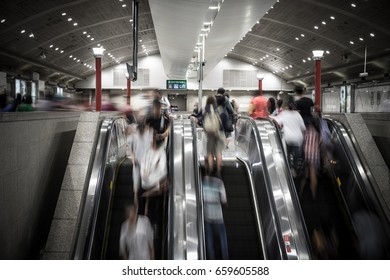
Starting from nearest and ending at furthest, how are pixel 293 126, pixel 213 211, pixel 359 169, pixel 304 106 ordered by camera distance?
pixel 359 169 < pixel 213 211 < pixel 293 126 < pixel 304 106

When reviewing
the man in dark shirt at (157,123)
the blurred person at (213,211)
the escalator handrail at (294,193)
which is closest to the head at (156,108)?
the man in dark shirt at (157,123)

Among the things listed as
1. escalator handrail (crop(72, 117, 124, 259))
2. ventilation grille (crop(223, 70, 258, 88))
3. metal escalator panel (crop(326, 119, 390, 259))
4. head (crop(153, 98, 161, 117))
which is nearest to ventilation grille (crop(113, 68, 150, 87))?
ventilation grille (crop(223, 70, 258, 88))

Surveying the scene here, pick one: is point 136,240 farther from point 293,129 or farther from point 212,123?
point 293,129

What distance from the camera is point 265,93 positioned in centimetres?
4069

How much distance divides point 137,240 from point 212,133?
2.63 metres

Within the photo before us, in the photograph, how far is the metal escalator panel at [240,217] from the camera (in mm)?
5878

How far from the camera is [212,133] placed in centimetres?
683

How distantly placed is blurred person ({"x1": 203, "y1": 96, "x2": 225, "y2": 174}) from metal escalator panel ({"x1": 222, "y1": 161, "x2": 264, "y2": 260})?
41 cm

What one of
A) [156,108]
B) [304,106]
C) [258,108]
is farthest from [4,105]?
[304,106]

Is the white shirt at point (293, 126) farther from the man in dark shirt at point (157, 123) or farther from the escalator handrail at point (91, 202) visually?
the escalator handrail at point (91, 202)

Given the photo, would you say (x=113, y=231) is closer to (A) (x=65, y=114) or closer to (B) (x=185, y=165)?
(B) (x=185, y=165)

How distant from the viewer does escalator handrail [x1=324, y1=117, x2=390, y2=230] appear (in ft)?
18.7

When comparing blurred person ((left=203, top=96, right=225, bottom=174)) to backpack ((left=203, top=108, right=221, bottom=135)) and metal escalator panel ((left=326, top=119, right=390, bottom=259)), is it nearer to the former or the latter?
backpack ((left=203, top=108, right=221, bottom=135))
